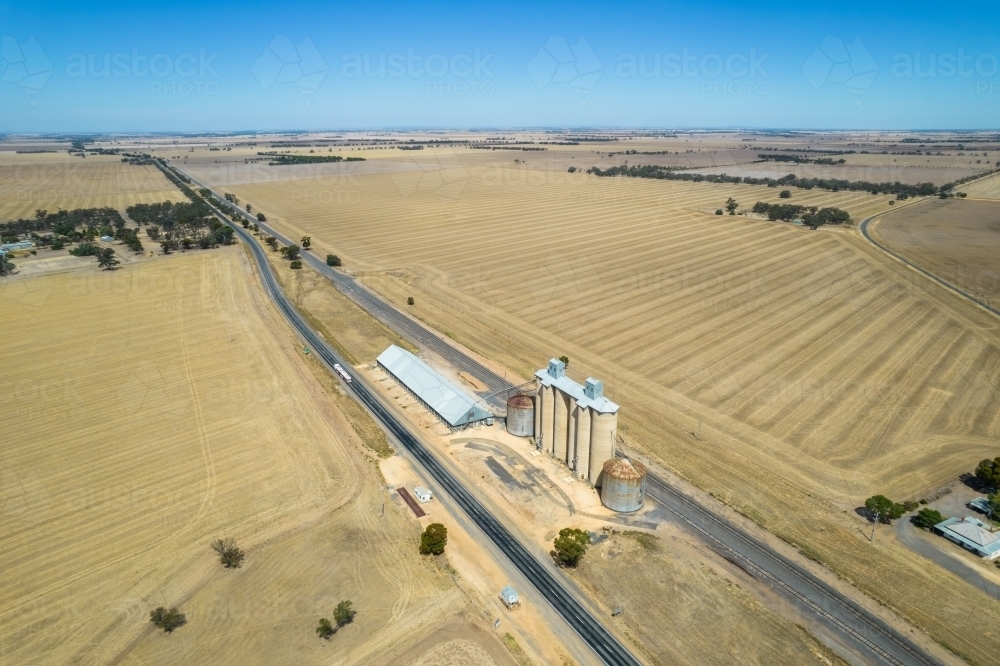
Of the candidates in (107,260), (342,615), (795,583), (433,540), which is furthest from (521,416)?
(107,260)

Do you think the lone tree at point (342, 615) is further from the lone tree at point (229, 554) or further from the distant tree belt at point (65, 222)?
the distant tree belt at point (65, 222)

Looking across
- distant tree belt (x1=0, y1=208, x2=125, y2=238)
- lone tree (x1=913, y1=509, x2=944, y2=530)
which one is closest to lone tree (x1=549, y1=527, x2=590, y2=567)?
lone tree (x1=913, y1=509, x2=944, y2=530)

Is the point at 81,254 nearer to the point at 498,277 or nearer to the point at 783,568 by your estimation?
the point at 498,277

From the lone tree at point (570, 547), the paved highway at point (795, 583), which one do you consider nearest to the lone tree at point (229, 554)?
the lone tree at point (570, 547)

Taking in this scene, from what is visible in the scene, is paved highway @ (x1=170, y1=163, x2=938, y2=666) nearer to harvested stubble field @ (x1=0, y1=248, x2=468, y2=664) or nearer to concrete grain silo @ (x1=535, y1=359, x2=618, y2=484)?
concrete grain silo @ (x1=535, y1=359, x2=618, y2=484)

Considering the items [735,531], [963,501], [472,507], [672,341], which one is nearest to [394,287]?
[672,341]

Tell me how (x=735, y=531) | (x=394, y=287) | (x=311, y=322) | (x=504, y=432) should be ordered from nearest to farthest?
(x=735, y=531) < (x=504, y=432) < (x=311, y=322) < (x=394, y=287)
